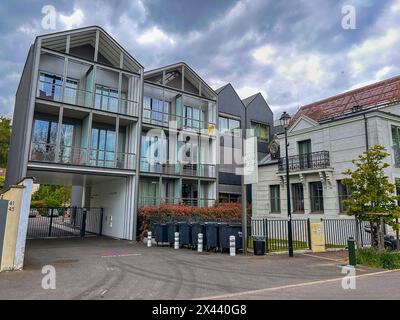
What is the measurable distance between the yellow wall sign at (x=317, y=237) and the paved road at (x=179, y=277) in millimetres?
1701

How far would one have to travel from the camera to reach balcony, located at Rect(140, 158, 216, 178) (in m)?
22.6

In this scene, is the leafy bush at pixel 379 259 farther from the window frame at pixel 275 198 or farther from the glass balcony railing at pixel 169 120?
the glass balcony railing at pixel 169 120

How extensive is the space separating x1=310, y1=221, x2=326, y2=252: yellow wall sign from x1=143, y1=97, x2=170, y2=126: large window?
43.0 ft

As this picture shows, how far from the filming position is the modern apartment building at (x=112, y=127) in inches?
707

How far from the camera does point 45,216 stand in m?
21.2

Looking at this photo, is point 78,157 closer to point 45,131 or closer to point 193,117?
point 45,131

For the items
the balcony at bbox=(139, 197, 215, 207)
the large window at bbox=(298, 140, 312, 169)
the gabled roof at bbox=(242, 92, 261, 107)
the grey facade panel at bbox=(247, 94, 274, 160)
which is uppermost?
the gabled roof at bbox=(242, 92, 261, 107)

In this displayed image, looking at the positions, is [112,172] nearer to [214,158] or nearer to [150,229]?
[150,229]

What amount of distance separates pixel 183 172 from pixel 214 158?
10.1 ft

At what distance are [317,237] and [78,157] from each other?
14.5 m

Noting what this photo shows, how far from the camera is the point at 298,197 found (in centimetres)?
2139

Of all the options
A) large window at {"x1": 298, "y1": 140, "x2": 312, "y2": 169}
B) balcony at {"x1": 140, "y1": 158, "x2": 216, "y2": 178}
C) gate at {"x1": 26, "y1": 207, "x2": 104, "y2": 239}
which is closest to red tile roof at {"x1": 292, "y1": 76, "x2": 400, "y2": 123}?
large window at {"x1": 298, "y1": 140, "x2": 312, "y2": 169}

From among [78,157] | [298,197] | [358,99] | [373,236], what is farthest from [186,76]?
[373,236]

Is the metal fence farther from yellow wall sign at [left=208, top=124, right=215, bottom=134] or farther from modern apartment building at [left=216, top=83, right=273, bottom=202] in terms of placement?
yellow wall sign at [left=208, top=124, right=215, bottom=134]
